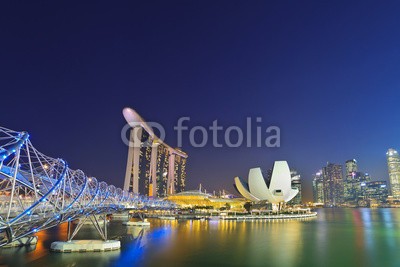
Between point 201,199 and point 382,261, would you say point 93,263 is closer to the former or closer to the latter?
point 382,261

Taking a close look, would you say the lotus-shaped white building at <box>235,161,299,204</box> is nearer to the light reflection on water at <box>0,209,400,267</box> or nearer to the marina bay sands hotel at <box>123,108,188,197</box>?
the marina bay sands hotel at <box>123,108,188,197</box>

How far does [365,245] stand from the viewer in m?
30.7

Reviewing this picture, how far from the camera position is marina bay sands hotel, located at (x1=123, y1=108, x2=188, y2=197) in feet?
307

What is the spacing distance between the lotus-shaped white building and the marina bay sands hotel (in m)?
28.5

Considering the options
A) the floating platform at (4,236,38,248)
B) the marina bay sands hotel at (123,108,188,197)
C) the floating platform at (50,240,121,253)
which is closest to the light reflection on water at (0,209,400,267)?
the floating platform at (4,236,38,248)

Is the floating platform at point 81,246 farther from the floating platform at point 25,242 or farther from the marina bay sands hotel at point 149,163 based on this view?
the marina bay sands hotel at point 149,163

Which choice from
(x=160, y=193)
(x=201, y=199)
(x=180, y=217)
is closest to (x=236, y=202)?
(x=201, y=199)

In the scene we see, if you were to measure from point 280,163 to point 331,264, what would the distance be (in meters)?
57.6

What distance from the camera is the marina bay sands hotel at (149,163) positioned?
9350cm

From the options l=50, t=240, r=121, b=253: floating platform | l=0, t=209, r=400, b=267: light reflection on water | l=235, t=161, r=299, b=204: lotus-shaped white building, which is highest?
l=235, t=161, r=299, b=204: lotus-shaped white building

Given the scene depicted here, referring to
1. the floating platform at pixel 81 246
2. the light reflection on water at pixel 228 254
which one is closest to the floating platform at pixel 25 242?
the light reflection on water at pixel 228 254

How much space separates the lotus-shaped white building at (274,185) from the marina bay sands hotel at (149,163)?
2846 cm

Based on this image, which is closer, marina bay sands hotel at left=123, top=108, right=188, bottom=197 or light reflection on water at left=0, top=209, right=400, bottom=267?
light reflection on water at left=0, top=209, right=400, bottom=267

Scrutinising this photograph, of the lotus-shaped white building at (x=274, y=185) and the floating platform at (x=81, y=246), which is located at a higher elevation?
the lotus-shaped white building at (x=274, y=185)
